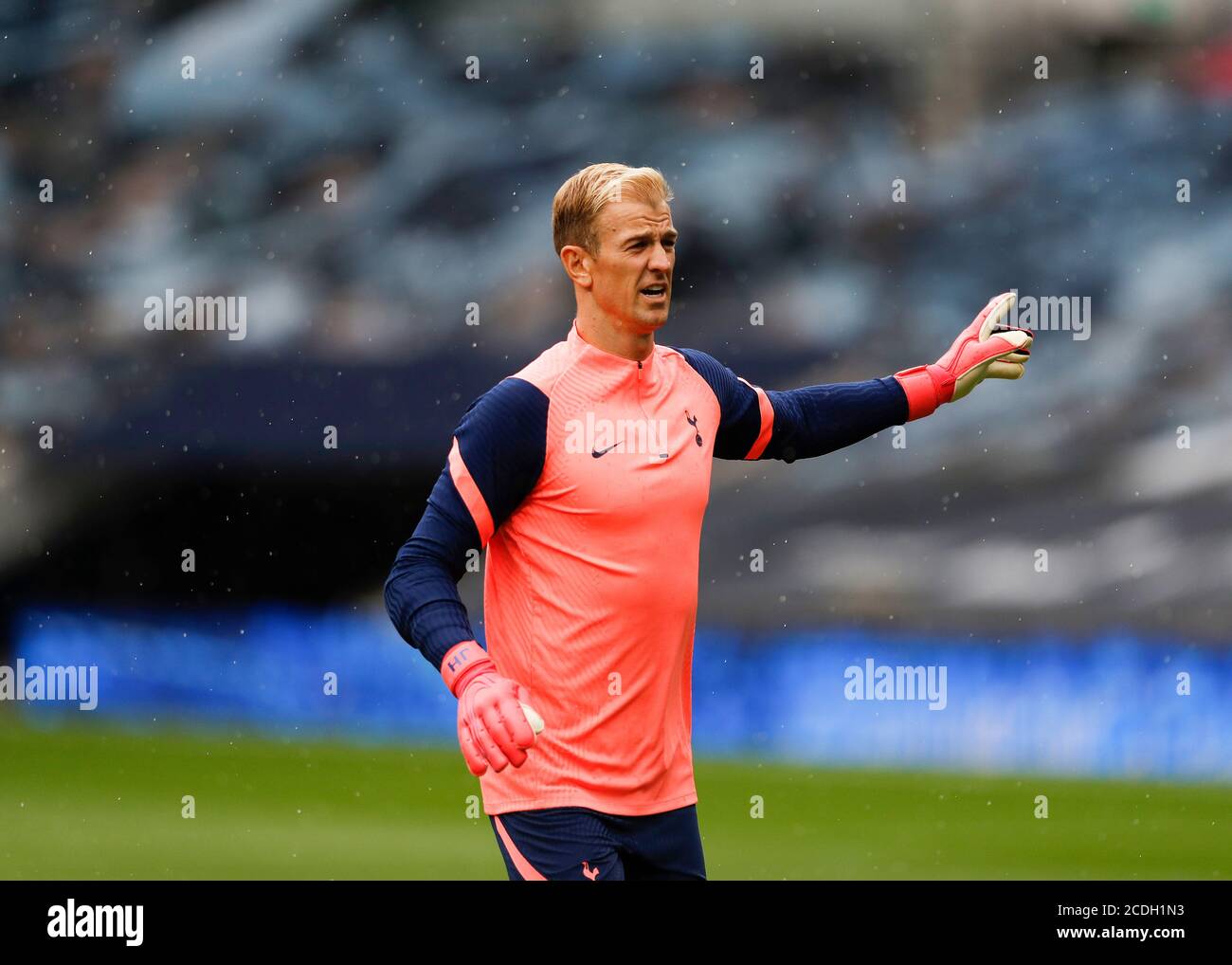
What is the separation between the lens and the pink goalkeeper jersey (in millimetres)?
3555

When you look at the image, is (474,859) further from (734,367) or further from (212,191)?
(212,191)

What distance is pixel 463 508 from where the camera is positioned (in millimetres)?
3508

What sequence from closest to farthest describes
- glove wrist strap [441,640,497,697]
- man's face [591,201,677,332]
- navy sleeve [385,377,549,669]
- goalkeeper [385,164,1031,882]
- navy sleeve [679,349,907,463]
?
glove wrist strap [441,640,497,697]
navy sleeve [385,377,549,669]
goalkeeper [385,164,1031,882]
man's face [591,201,677,332]
navy sleeve [679,349,907,463]

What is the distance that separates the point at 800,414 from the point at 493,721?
1.31 m

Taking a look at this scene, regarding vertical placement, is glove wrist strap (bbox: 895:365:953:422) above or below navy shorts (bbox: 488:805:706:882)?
above

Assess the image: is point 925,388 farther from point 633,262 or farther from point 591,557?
point 591,557

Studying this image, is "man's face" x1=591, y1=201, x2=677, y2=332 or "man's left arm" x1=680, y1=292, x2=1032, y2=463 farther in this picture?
"man's left arm" x1=680, y1=292, x2=1032, y2=463

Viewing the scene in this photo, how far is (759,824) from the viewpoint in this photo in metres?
7.79

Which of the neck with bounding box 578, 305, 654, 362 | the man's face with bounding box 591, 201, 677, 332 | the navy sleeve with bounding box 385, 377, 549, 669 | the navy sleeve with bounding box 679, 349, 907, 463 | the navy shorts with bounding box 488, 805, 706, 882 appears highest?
the man's face with bounding box 591, 201, 677, 332

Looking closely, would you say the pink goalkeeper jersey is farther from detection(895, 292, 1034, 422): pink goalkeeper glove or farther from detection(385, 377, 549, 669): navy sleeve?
detection(895, 292, 1034, 422): pink goalkeeper glove

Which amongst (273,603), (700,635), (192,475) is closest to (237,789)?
(273,603)

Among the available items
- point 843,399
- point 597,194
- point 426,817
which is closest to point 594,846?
point 843,399

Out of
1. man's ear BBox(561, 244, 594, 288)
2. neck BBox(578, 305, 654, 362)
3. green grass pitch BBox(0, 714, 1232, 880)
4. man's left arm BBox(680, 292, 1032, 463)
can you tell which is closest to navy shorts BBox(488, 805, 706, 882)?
man's left arm BBox(680, 292, 1032, 463)

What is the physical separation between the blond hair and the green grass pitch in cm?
422
